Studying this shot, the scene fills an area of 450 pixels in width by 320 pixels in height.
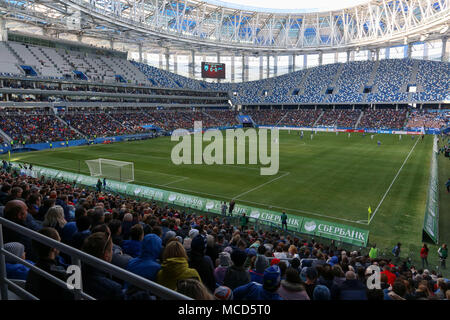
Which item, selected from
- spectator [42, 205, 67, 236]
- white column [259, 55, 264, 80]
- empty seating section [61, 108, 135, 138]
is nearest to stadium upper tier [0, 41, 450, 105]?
white column [259, 55, 264, 80]

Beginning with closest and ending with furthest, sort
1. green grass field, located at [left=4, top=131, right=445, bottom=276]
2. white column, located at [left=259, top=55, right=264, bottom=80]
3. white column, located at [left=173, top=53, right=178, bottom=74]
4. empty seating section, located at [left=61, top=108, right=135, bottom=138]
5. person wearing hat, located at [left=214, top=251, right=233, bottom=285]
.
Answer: person wearing hat, located at [left=214, top=251, right=233, bottom=285], green grass field, located at [left=4, top=131, right=445, bottom=276], empty seating section, located at [left=61, top=108, right=135, bottom=138], white column, located at [left=173, top=53, right=178, bottom=74], white column, located at [left=259, top=55, right=264, bottom=80]

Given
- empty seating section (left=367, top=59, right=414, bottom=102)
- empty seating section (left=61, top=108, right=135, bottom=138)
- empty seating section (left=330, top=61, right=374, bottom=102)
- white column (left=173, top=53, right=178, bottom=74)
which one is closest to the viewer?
empty seating section (left=61, top=108, right=135, bottom=138)

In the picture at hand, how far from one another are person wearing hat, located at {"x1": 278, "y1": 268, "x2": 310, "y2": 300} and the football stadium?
0.08 ft

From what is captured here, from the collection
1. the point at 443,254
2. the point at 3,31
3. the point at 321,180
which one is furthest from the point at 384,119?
the point at 3,31

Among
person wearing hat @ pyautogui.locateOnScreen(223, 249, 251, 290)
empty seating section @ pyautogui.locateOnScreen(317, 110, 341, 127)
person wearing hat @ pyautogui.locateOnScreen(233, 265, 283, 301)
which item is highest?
empty seating section @ pyautogui.locateOnScreen(317, 110, 341, 127)

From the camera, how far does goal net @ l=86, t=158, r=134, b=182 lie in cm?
2956

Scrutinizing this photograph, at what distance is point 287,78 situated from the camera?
338ft

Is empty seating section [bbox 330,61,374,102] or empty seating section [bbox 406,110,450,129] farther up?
empty seating section [bbox 330,61,374,102]

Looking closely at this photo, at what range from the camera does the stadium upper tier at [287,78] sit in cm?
6388

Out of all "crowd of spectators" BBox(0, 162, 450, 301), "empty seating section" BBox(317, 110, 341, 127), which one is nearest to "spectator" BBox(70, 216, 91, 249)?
"crowd of spectators" BBox(0, 162, 450, 301)

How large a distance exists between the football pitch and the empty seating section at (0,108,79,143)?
4.85 meters

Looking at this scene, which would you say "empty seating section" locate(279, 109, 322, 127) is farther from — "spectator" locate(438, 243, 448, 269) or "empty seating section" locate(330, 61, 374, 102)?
"spectator" locate(438, 243, 448, 269)

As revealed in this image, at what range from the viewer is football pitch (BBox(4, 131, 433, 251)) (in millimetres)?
20605

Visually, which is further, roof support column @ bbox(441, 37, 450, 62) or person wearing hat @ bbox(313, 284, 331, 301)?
roof support column @ bbox(441, 37, 450, 62)
